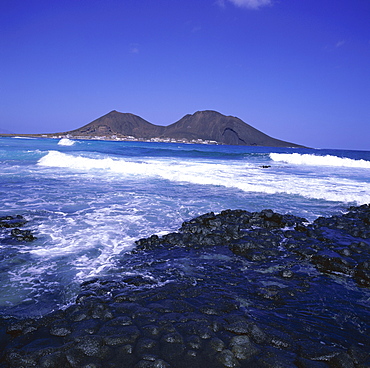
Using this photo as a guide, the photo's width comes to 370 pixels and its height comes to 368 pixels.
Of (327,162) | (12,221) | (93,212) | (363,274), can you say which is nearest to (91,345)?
(363,274)

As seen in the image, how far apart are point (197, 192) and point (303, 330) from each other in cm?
1177

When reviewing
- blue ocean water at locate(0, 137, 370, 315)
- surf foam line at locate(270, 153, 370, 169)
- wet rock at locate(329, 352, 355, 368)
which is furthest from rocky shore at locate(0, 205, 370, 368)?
surf foam line at locate(270, 153, 370, 169)

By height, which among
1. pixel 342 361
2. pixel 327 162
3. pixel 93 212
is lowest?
pixel 93 212

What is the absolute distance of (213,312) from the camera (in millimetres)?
4531

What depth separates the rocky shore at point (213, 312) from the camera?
11.6 ft

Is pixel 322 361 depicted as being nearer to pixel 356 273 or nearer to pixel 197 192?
pixel 356 273

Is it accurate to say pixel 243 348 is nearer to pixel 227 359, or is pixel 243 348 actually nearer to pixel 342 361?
pixel 227 359

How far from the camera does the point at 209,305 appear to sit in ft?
15.6

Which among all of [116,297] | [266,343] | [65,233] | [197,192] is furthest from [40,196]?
[266,343]

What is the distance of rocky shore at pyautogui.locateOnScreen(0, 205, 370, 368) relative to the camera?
11.6 ft

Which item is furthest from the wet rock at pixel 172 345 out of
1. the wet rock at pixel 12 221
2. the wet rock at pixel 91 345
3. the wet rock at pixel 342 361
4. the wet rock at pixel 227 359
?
the wet rock at pixel 12 221

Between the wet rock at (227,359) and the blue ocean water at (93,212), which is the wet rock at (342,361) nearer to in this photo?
Result: the wet rock at (227,359)

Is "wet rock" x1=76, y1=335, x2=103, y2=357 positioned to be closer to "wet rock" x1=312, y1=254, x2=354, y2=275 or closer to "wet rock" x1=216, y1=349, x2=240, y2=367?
"wet rock" x1=216, y1=349, x2=240, y2=367

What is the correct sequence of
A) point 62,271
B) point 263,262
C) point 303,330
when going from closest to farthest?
point 303,330
point 62,271
point 263,262
